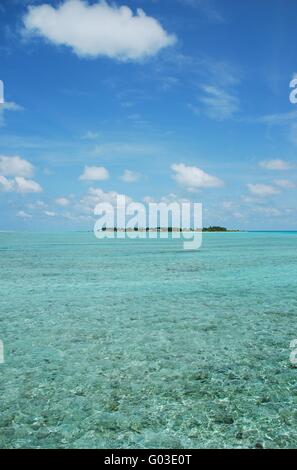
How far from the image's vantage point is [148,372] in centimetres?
933

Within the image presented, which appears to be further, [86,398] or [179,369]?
[179,369]

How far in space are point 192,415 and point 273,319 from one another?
8.59 metres

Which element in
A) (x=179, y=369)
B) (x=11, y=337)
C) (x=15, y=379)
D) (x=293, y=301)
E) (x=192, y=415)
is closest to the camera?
(x=192, y=415)

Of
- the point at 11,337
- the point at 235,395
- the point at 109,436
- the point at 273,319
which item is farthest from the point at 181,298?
the point at 109,436

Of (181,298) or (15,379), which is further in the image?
(181,298)

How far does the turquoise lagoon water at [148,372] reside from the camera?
667cm

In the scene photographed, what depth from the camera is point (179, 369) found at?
950cm

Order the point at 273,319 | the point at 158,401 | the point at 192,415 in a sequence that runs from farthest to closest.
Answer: the point at 273,319, the point at 158,401, the point at 192,415

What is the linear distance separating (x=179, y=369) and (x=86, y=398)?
2.74 metres

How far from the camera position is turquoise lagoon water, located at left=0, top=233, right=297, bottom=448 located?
21.9 ft

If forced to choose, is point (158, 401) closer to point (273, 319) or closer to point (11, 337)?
point (11, 337)
